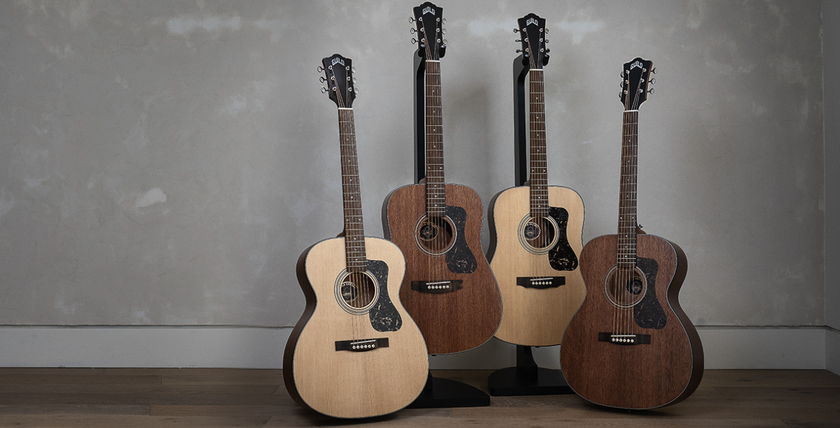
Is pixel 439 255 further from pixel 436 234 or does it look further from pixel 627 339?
pixel 627 339

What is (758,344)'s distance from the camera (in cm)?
225

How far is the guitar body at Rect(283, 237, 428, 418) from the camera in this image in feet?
5.26

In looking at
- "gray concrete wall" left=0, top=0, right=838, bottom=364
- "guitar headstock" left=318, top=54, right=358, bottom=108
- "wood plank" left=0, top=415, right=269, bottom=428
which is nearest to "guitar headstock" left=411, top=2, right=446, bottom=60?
"guitar headstock" left=318, top=54, right=358, bottom=108

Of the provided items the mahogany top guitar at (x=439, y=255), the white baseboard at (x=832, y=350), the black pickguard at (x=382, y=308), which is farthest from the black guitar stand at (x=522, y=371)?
the white baseboard at (x=832, y=350)

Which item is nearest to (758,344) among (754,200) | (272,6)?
(754,200)

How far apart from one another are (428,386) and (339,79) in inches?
46.1

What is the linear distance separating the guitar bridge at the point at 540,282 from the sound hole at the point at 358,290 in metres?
0.58

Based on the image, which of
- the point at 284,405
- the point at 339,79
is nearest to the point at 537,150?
the point at 339,79

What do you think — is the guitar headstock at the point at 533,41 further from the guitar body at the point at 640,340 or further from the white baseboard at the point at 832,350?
the white baseboard at the point at 832,350

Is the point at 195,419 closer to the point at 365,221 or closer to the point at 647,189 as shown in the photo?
the point at 365,221

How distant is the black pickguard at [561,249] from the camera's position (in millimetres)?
1950

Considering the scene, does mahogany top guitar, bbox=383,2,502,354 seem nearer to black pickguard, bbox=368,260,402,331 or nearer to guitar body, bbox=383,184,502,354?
guitar body, bbox=383,184,502,354

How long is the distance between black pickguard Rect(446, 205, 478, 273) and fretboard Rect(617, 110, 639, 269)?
517 mm

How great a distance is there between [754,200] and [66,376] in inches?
122
